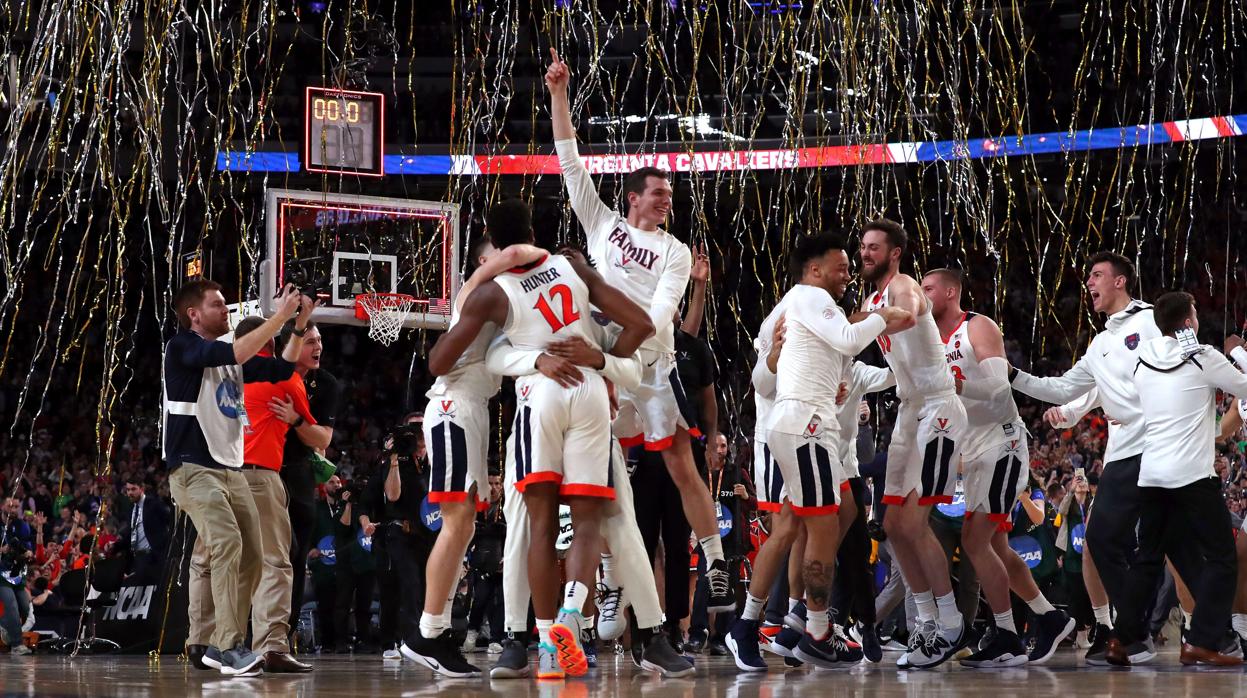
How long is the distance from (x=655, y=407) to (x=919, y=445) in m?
1.30

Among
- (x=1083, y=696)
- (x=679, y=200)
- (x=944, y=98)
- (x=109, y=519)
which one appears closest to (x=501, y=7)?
(x=679, y=200)

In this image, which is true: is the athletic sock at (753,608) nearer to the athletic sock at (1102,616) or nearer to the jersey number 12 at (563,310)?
the jersey number 12 at (563,310)

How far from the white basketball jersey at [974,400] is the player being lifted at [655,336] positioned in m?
1.46

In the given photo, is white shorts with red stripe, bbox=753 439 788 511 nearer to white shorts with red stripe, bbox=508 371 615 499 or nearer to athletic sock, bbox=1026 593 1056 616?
white shorts with red stripe, bbox=508 371 615 499

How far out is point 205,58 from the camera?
24250 mm

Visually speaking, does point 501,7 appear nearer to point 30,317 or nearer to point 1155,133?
point 30,317

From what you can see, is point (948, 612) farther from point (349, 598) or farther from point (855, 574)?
point (349, 598)

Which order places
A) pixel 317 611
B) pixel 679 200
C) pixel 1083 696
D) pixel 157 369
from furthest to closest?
pixel 679 200, pixel 157 369, pixel 317 611, pixel 1083 696

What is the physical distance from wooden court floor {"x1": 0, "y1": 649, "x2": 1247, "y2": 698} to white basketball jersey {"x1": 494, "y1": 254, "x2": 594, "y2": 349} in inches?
54.7

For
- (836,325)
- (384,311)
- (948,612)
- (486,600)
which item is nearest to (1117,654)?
(948,612)

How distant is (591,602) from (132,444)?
15.8 m

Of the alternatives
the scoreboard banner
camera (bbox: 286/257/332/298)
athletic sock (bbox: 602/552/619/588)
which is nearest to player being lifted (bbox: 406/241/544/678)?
athletic sock (bbox: 602/552/619/588)

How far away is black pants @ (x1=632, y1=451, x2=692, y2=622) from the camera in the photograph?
7230mm

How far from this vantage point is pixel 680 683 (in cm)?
584
